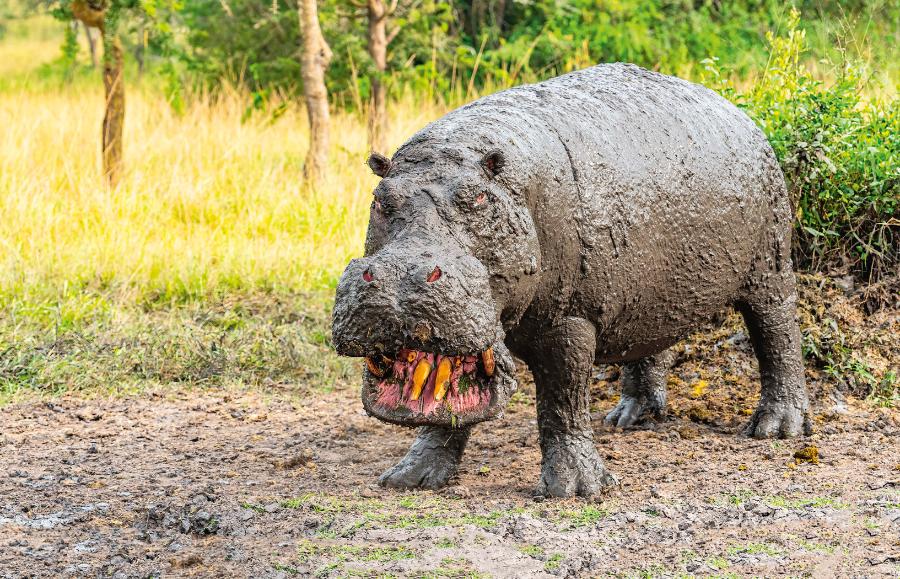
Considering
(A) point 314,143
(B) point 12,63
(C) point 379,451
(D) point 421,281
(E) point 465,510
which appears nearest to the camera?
(D) point 421,281

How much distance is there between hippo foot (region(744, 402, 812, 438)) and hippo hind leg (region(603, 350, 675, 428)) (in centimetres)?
49

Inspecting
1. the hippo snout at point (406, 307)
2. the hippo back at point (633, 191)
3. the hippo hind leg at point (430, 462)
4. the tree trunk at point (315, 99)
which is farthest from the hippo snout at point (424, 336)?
the tree trunk at point (315, 99)

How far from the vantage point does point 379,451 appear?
5098 millimetres

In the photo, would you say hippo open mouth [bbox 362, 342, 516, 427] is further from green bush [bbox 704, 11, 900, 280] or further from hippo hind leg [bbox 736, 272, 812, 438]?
green bush [bbox 704, 11, 900, 280]

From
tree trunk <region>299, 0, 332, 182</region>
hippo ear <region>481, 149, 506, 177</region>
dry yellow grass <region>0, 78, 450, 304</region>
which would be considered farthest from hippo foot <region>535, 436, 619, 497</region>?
tree trunk <region>299, 0, 332, 182</region>

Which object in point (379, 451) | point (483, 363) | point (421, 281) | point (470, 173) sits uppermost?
point (470, 173)

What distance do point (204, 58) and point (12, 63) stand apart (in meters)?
9.41

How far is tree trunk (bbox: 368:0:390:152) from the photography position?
10.4 m

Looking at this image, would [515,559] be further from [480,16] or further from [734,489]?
[480,16]

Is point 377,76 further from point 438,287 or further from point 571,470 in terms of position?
point 438,287

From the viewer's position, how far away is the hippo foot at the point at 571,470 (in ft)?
13.9

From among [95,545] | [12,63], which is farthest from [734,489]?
[12,63]

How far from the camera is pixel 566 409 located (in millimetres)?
4266

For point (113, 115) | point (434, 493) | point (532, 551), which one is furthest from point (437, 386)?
point (113, 115)
